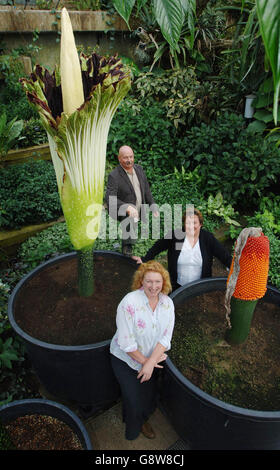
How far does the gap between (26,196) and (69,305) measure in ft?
6.41

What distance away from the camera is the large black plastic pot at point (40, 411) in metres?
1.45

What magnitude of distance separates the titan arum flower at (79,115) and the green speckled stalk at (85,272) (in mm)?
127

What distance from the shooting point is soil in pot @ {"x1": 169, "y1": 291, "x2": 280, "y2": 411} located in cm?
150

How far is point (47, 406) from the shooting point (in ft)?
4.91

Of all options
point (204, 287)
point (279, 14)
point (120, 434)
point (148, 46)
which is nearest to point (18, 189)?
point (204, 287)

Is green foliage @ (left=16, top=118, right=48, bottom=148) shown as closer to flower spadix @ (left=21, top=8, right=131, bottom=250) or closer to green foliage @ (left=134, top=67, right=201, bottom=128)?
green foliage @ (left=134, top=67, right=201, bottom=128)

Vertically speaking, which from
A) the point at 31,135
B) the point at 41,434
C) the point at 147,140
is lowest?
the point at 41,434

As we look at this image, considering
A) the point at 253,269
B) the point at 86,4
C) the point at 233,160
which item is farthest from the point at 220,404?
the point at 86,4

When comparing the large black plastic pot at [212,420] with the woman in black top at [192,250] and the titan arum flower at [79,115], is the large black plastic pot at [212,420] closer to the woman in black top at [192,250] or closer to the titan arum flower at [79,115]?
the woman in black top at [192,250]

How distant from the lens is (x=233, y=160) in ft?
12.5

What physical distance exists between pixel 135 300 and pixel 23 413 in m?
0.81

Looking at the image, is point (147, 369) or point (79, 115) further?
point (147, 369)

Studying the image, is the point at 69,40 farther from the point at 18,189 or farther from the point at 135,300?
the point at 18,189

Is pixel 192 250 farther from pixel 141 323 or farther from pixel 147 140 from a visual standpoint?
pixel 147 140
